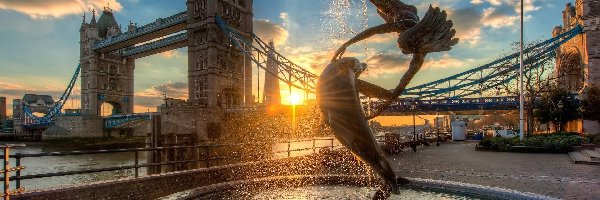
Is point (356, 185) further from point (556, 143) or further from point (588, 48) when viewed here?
point (588, 48)

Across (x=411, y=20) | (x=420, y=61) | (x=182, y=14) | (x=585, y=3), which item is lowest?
(x=420, y=61)

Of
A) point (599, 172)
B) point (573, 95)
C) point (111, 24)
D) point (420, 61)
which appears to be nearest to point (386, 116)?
point (573, 95)

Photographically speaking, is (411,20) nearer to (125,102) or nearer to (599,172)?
(599,172)

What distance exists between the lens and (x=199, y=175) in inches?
372

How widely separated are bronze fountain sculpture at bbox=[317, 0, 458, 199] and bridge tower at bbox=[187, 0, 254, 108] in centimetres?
4503

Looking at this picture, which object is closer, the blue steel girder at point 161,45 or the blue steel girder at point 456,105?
the blue steel girder at point 456,105

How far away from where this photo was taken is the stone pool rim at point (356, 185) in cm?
677

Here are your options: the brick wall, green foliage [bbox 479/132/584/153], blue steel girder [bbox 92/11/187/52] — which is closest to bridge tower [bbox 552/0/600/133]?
green foliage [bbox 479/132/584/153]

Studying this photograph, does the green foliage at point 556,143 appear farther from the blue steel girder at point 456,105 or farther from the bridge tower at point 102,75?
the bridge tower at point 102,75

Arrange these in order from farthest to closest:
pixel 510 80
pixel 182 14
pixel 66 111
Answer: pixel 66 111 < pixel 182 14 < pixel 510 80

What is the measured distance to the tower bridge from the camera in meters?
39.9

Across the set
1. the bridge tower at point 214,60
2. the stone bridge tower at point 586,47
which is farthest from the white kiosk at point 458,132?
the bridge tower at point 214,60

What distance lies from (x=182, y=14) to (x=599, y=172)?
55510mm

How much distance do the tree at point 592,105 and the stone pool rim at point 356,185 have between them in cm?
2836
